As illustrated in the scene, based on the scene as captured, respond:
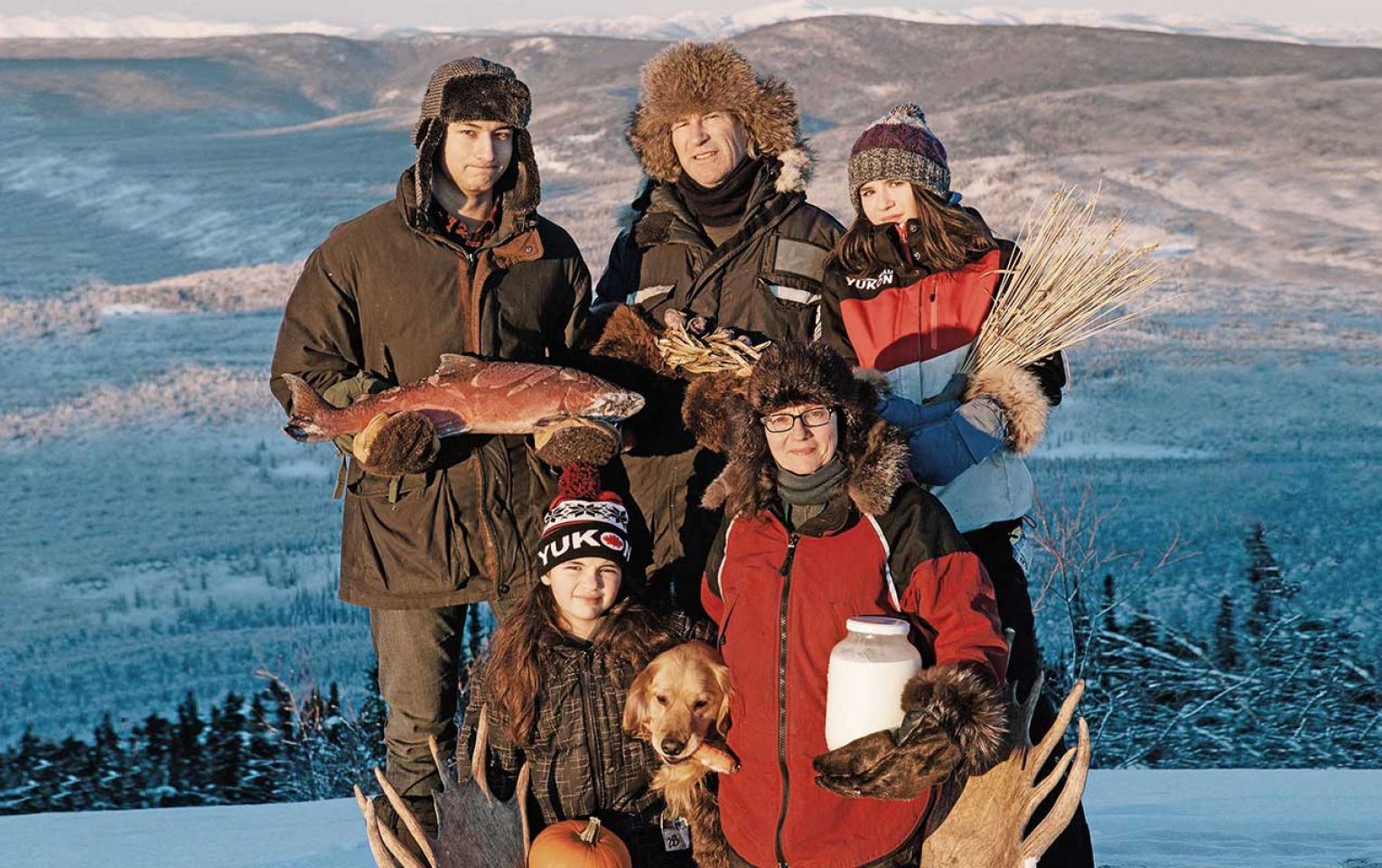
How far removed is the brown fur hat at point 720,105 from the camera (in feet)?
12.6

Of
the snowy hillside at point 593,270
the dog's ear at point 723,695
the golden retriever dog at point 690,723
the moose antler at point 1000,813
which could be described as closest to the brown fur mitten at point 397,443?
the golden retriever dog at point 690,723

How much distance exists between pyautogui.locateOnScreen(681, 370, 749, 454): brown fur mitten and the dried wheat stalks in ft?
0.09

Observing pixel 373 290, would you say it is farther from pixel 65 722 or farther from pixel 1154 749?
pixel 65 722

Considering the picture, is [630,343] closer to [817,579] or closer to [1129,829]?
[817,579]

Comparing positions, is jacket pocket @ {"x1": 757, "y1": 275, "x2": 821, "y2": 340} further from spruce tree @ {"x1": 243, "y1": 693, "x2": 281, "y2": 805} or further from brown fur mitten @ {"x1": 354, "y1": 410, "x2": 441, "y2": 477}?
spruce tree @ {"x1": 243, "y1": 693, "x2": 281, "y2": 805}

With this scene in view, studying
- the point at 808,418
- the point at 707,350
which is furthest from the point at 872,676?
the point at 707,350

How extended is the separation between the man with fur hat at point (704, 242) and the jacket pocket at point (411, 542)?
0.56 m

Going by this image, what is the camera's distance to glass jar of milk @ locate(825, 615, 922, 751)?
2.67 metres

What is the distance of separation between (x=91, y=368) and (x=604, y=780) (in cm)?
2383

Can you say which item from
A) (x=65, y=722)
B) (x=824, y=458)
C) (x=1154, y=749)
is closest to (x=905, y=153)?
(x=824, y=458)

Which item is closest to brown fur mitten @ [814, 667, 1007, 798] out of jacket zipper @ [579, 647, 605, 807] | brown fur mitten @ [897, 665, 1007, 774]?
brown fur mitten @ [897, 665, 1007, 774]

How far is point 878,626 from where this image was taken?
8.82 ft

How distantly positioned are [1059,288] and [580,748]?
1.58m

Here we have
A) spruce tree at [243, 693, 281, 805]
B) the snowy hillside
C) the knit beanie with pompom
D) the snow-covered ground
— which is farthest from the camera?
the snowy hillside
